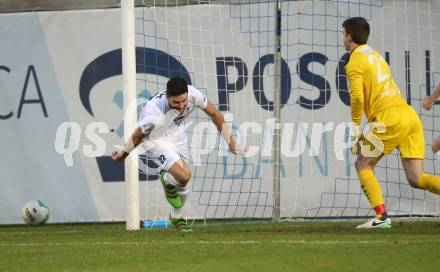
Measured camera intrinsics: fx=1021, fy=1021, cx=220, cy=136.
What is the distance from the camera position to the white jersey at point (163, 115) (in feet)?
34.7

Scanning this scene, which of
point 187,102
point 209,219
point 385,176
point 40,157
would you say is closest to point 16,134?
point 40,157

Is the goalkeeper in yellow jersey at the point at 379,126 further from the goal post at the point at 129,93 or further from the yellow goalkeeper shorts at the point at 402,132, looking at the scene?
the goal post at the point at 129,93

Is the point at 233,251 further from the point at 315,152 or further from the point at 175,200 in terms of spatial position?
the point at 315,152

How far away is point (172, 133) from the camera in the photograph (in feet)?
36.6

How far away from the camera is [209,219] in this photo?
43.9ft

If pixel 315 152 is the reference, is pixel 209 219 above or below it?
below

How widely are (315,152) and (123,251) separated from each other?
5391 millimetres

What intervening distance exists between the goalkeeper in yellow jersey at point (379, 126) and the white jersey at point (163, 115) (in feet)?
5.47

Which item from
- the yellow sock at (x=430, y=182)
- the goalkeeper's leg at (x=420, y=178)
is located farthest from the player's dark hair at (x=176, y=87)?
the yellow sock at (x=430, y=182)

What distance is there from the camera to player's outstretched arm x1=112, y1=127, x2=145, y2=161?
1016 centimetres

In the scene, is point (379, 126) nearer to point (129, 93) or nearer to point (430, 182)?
point (430, 182)

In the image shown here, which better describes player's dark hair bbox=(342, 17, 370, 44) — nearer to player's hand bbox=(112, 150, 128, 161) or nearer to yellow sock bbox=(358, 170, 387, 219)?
yellow sock bbox=(358, 170, 387, 219)

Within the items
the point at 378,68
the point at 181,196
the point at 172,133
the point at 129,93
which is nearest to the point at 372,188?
the point at 378,68

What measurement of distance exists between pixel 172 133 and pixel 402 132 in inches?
100
